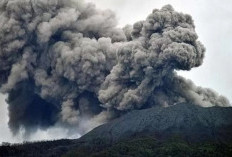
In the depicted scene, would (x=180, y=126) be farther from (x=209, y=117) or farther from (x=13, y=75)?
(x=13, y=75)

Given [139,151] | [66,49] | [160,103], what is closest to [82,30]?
[66,49]

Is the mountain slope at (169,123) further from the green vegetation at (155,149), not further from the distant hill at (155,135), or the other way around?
the green vegetation at (155,149)

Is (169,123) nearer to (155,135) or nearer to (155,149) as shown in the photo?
(155,135)

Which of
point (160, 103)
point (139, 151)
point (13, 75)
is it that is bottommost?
point (139, 151)

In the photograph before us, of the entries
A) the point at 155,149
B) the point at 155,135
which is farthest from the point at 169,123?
Answer: the point at 155,149

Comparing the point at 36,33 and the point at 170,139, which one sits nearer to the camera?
the point at 170,139

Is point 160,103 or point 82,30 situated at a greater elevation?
point 82,30

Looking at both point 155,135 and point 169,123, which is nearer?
Result: point 155,135
